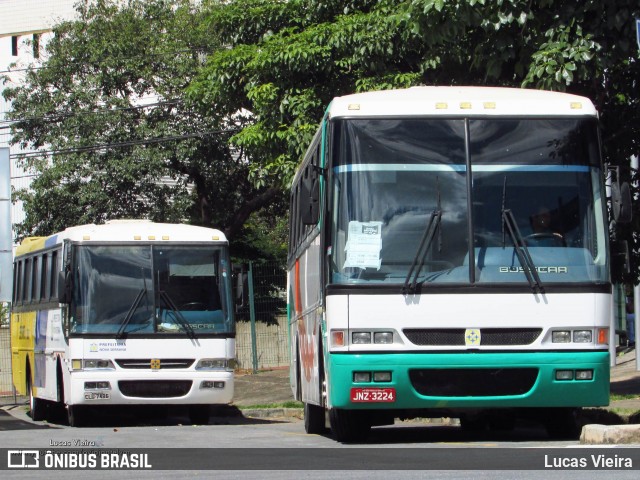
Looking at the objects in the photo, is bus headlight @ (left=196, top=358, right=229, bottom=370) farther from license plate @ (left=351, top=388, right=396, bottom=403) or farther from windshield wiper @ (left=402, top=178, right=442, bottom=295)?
windshield wiper @ (left=402, top=178, right=442, bottom=295)

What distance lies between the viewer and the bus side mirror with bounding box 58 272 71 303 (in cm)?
1716

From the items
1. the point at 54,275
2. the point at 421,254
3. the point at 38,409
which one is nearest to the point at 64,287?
the point at 54,275

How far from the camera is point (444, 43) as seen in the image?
1662 cm

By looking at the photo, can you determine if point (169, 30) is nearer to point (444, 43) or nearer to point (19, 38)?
point (444, 43)

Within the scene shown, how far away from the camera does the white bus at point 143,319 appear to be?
1706 centimetres

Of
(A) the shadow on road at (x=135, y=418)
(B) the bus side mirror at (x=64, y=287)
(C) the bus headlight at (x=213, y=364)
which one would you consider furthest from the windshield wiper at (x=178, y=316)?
(A) the shadow on road at (x=135, y=418)

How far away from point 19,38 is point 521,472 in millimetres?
62299

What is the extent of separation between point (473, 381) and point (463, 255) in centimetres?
109

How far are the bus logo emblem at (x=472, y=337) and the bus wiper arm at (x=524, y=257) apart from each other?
24.5 inches

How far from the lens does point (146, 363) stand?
56.2ft

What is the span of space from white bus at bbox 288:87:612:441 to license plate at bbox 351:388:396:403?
0.01 meters

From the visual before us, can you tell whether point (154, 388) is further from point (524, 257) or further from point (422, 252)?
point (524, 257)

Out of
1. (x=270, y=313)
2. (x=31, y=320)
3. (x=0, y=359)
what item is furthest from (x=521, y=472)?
(x=0, y=359)

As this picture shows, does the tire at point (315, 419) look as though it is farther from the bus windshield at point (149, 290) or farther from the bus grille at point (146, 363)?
→ the bus windshield at point (149, 290)
